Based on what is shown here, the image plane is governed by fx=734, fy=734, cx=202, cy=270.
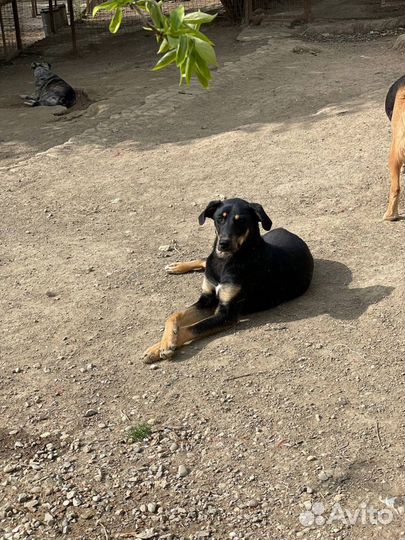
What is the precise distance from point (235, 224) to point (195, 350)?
89 cm

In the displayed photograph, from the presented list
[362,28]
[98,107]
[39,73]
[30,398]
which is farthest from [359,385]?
[362,28]

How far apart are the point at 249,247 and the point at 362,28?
11281 mm

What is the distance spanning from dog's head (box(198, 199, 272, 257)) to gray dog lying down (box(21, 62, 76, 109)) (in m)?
8.06

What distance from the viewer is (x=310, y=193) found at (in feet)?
24.3

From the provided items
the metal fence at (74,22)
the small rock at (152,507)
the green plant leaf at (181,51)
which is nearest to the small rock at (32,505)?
the small rock at (152,507)

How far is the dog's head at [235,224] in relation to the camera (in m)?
4.93

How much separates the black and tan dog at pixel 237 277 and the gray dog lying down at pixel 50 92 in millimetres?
7981

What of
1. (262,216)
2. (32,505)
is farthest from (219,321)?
(32,505)

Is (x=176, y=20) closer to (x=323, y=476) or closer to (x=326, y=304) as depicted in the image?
(x=323, y=476)

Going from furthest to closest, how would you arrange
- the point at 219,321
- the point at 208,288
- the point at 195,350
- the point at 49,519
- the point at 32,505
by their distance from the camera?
1. the point at 208,288
2. the point at 219,321
3. the point at 195,350
4. the point at 32,505
5. the point at 49,519

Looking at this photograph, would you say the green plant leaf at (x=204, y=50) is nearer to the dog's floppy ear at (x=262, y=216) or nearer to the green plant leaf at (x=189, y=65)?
the green plant leaf at (x=189, y=65)

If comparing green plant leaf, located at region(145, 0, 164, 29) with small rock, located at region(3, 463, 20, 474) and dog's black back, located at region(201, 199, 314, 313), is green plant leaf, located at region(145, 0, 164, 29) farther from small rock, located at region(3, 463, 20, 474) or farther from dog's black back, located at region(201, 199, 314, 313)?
dog's black back, located at region(201, 199, 314, 313)

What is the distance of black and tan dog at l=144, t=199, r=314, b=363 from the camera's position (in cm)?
493

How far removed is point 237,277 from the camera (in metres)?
5.05
